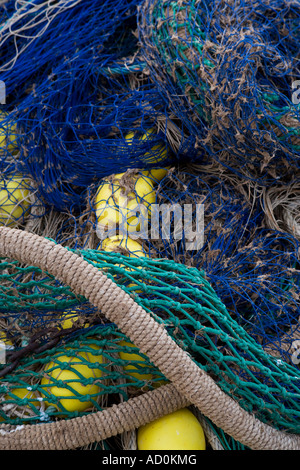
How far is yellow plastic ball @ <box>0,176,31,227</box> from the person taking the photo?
1837 mm

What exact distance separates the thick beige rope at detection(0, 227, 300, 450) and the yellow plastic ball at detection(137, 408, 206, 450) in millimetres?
128

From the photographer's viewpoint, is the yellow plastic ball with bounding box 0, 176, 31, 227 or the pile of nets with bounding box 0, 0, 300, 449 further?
the yellow plastic ball with bounding box 0, 176, 31, 227

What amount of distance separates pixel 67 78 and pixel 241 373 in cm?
120

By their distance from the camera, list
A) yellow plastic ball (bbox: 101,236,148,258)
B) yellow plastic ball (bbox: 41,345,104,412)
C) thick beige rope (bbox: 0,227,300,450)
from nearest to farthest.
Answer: thick beige rope (bbox: 0,227,300,450), yellow plastic ball (bbox: 41,345,104,412), yellow plastic ball (bbox: 101,236,148,258)

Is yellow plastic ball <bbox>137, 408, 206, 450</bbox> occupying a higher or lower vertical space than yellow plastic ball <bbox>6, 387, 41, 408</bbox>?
lower

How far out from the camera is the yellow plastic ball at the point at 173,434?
4.45 ft

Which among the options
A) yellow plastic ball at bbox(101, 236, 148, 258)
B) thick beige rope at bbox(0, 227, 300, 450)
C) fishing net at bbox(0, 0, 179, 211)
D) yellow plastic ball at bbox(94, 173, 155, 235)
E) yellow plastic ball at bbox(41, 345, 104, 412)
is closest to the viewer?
thick beige rope at bbox(0, 227, 300, 450)

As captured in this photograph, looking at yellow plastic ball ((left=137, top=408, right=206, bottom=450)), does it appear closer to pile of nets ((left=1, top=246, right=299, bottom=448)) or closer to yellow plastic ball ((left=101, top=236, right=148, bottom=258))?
pile of nets ((left=1, top=246, right=299, bottom=448))

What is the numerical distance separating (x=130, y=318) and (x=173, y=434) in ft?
1.28

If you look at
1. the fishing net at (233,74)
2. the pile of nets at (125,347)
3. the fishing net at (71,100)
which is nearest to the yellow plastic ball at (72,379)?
the pile of nets at (125,347)

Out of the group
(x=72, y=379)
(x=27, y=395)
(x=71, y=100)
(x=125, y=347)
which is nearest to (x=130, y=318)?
(x=125, y=347)

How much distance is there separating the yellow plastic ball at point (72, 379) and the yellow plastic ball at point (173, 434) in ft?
0.59

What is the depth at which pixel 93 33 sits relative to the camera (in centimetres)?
192

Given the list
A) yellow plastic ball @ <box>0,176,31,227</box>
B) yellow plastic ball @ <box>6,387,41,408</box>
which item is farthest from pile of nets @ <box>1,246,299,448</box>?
yellow plastic ball @ <box>0,176,31,227</box>
